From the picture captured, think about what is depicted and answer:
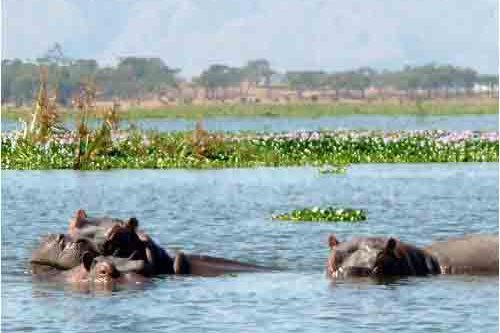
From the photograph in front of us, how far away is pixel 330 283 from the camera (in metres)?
16.8

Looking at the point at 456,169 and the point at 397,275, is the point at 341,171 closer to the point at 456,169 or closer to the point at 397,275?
the point at 456,169

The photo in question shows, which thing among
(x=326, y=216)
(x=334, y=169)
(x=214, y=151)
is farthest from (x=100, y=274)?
(x=214, y=151)

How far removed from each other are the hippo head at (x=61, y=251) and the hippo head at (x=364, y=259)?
2408mm

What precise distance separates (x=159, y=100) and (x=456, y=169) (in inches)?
5229

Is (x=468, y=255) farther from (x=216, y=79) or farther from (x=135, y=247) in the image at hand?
(x=216, y=79)

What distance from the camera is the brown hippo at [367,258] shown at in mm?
17000

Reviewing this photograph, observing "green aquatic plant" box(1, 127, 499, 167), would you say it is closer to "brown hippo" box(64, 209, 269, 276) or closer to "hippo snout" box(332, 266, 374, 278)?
"brown hippo" box(64, 209, 269, 276)

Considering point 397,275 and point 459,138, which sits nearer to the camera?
point 397,275

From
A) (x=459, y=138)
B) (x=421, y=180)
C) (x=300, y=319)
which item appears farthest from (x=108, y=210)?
(x=459, y=138)

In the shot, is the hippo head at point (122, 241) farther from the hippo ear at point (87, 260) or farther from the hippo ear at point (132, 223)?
the hippo ear at point (87, 260)

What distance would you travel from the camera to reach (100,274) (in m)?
16.6

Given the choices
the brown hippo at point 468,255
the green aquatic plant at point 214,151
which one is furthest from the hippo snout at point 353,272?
the green aquatic plant at point 214,151

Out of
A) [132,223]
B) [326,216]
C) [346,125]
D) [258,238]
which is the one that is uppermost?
[346,125]

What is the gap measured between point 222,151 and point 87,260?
72.9ft
